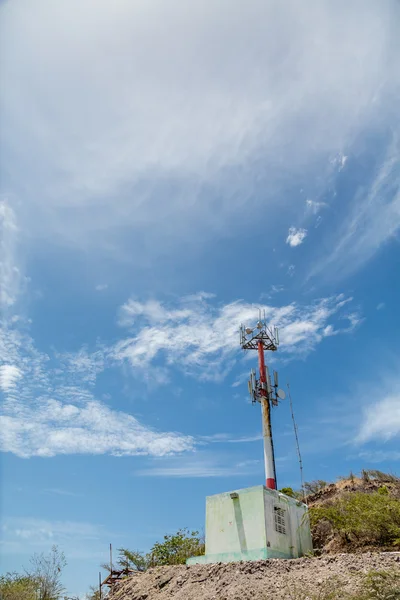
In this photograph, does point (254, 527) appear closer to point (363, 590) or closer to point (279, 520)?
point (279, 520)

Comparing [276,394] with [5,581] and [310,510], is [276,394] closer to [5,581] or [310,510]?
[310,510]

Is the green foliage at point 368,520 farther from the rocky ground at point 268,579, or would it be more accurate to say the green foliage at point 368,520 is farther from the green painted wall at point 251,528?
the rocky ground at point 268,579

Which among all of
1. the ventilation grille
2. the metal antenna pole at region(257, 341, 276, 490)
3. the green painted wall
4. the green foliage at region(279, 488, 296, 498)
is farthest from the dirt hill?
the green foliage at region(279, 488, 296, 498)

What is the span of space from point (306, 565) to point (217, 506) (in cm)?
494

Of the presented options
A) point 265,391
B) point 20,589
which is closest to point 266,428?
point 265,391

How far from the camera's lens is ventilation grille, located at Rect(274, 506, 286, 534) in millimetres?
16281

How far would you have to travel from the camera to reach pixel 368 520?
15.6 metres

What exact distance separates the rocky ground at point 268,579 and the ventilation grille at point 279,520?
225 centimetres

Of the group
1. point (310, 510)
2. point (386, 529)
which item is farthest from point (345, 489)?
point (386, 529)

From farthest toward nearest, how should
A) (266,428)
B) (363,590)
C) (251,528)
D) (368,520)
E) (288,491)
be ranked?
(288,491) → (266,428) → (251,528) → (368,520) → (363,590)

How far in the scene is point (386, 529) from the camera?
50.3 feet

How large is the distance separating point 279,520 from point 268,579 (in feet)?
12.6

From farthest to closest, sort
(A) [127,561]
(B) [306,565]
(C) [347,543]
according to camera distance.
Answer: (A) [127,561]
(C) [347,543]
(B) [306,565]

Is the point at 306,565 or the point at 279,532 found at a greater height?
the point at 279,532
